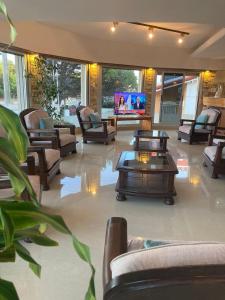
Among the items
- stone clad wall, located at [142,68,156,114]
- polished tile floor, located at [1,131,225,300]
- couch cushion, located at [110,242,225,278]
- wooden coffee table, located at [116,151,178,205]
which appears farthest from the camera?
stone clad wall, located at [142,68,156,114]

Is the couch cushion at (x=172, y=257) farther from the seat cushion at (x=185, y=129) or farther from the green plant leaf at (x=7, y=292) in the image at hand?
the seat cushion at (x=185, y=129)

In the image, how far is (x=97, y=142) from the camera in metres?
6.36

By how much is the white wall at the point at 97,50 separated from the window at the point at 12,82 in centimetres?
43

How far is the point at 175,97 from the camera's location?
894 cm

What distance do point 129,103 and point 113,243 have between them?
266 inches

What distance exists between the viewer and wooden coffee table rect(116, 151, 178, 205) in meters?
2.90

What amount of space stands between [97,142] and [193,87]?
4757 millimetres

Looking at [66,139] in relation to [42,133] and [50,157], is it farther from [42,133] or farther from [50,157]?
[50,157]

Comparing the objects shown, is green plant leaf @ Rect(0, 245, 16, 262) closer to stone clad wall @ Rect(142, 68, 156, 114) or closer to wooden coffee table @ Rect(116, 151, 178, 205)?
wooden coffee table @ Rect(116, 151, 178, 205)

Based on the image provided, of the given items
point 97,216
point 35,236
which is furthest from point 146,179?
point 35,236

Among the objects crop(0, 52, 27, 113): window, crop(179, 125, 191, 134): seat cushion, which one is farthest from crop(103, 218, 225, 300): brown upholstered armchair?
crop(179, 125, 191, 134): seat cushion

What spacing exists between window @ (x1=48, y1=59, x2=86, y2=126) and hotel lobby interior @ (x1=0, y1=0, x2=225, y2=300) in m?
0.04

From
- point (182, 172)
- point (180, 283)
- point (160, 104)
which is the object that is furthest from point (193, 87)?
point (180, 283)

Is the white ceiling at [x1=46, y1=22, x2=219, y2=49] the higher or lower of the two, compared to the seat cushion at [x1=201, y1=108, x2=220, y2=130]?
higher
